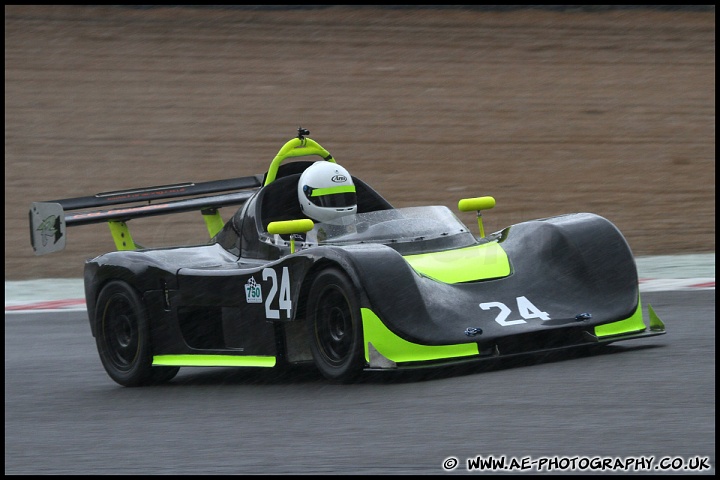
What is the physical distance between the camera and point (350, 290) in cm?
739

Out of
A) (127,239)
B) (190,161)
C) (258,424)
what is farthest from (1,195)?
(258,424)

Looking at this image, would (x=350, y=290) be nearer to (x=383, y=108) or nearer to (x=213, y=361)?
(x=213, y=361)

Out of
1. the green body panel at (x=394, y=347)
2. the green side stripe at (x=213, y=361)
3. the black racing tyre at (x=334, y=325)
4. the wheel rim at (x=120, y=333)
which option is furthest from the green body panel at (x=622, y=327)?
the wheel rim at (x=120, y=333)

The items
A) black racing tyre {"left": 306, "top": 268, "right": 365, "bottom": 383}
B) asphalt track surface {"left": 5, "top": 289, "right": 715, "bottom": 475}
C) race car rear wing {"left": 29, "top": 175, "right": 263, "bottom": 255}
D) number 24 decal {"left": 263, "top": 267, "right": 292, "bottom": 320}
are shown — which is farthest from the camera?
race car rear wing {"left": 29, "top": 175, "right": 263, "bottom": 255}

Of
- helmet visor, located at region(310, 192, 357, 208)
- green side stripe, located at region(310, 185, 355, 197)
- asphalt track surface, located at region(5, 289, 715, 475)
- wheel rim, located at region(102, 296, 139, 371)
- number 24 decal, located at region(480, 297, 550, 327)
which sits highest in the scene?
green side stripe, located at region(310, 185, 355, 197)

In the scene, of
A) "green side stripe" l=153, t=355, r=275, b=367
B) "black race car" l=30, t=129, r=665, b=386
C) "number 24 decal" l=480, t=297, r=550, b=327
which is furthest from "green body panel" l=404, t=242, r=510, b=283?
"green side stripe" l=153, t=355, r=275, b=367

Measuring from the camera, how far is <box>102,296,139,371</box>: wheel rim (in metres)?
8.89

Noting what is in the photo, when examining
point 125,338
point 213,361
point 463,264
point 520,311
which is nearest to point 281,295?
point 213,361

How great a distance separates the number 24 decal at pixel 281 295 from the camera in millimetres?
7816

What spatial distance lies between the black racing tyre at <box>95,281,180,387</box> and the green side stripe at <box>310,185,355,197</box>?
1.33 meters

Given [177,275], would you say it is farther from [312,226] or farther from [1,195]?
[1,195]

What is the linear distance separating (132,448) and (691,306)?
17.8 feet

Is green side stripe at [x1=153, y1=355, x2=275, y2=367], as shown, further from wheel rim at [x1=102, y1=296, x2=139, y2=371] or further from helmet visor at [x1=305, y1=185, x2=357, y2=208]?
helmet visor at [x1=305, y1=185, x2=357, y2=208]

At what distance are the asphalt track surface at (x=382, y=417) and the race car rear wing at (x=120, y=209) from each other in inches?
41.8
